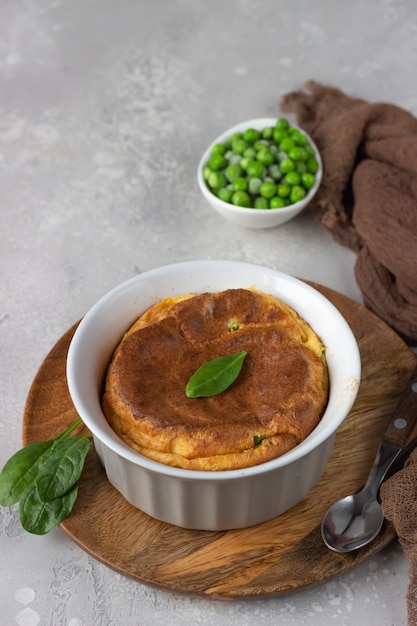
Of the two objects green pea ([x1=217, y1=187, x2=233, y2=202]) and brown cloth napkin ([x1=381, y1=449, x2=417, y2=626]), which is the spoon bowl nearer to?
brown cloth napkin ([x1=381, y1=449, x2=417, y2=626])

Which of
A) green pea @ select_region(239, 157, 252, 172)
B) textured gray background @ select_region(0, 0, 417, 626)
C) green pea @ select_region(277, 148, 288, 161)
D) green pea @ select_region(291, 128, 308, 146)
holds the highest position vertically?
green pea @ select_region(291, 128, 308, 146)

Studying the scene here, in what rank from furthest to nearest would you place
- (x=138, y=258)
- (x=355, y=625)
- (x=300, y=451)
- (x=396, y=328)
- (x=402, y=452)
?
1. (x=138, y=258)
2. (x=396, y=328)
3. (x=402, y=452)
4. (x=355, y=625)
5. (x=300, y=451)

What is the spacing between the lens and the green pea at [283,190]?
3.99 meters

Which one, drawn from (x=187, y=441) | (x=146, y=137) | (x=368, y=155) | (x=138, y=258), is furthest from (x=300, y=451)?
→ (x=146, y=137)

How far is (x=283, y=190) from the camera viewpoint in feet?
13.1

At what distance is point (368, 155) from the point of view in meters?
4.13

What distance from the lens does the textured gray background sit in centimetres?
279

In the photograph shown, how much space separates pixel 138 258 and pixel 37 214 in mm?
653

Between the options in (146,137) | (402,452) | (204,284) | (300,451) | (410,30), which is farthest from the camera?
(410,30)

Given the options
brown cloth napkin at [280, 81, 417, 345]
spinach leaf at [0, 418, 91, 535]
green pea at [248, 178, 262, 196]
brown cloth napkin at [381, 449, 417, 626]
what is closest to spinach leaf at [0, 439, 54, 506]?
spinach leaf at [0, 418, 91, 535]

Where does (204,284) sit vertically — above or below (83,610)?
above

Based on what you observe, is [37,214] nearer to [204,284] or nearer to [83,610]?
[204,284]

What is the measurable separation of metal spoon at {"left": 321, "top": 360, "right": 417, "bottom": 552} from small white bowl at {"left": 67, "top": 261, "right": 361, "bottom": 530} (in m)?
0.15

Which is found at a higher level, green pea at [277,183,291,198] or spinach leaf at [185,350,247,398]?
spinach leaf at [185,350,247,398]
